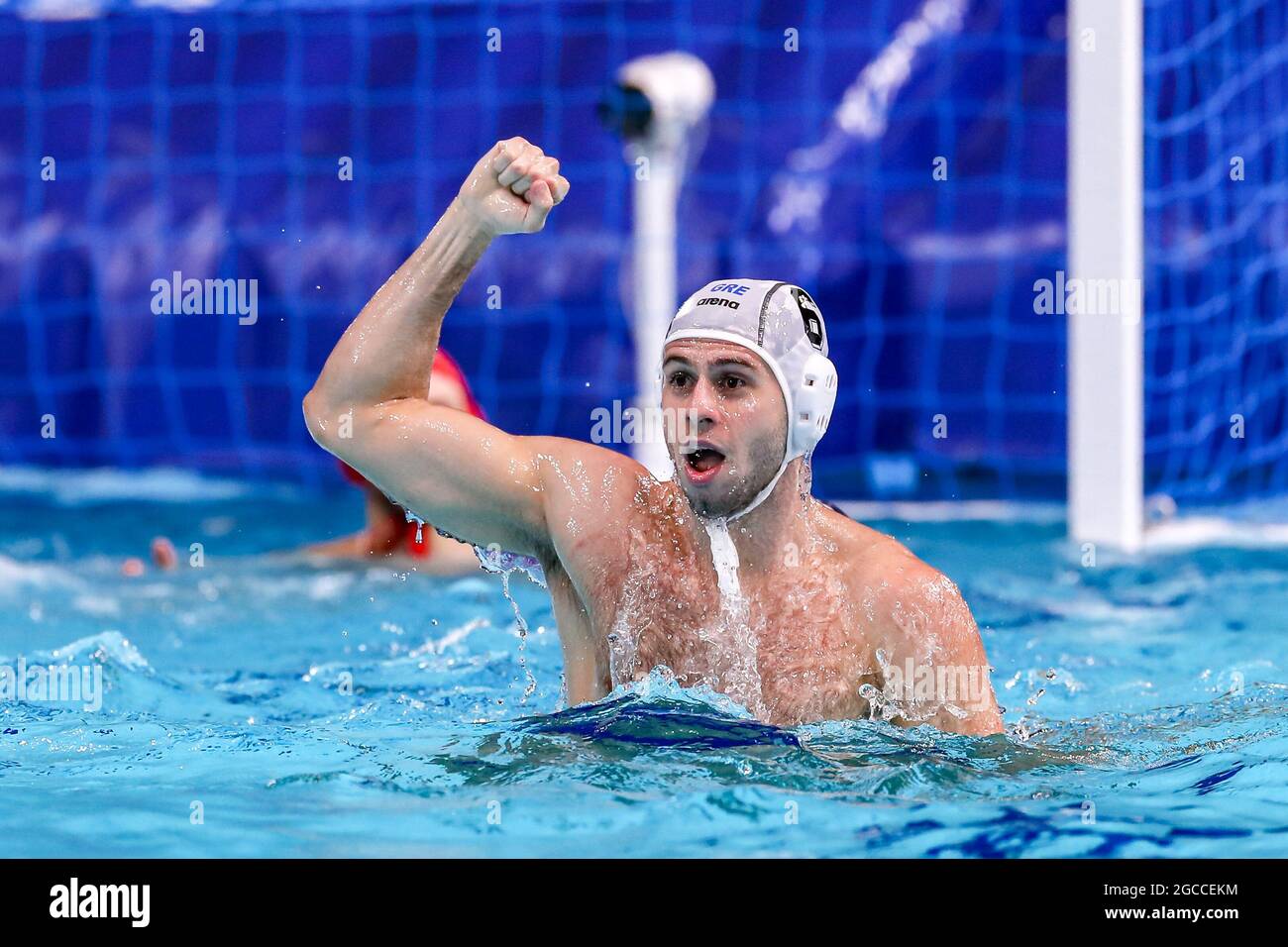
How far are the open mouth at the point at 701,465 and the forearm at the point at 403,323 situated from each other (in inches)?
21.0

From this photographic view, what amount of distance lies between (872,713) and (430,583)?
3.10 m

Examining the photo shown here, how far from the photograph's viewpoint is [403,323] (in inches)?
130

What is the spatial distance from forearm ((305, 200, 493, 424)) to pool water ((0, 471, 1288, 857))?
29.6 inches

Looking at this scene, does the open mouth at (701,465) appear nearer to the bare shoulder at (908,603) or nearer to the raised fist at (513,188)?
the bare shoulder at (908,603)

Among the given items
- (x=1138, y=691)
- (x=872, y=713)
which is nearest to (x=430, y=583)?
(x=1138, y=691)

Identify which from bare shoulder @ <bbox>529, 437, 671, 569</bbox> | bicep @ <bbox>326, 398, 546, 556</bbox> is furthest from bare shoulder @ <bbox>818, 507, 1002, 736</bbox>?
bicep @ <bbox>326, 398, 546, 556</bbox>

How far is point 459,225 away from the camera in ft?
10.8

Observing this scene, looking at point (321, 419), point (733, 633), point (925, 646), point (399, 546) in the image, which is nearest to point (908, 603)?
point (925, 646)

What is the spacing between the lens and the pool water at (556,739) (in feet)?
9.89

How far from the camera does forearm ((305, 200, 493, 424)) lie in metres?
3.30

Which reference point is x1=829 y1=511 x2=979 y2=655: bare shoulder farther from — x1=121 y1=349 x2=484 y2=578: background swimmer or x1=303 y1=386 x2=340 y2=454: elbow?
x1=121 y1=349 x2=484 y2=578: background swimmer

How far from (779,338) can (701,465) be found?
29 centimetres

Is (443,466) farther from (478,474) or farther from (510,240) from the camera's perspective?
(510,240)

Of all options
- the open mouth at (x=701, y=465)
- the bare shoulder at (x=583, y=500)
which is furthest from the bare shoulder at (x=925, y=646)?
the bare shoulder at (x=583, y=500)
